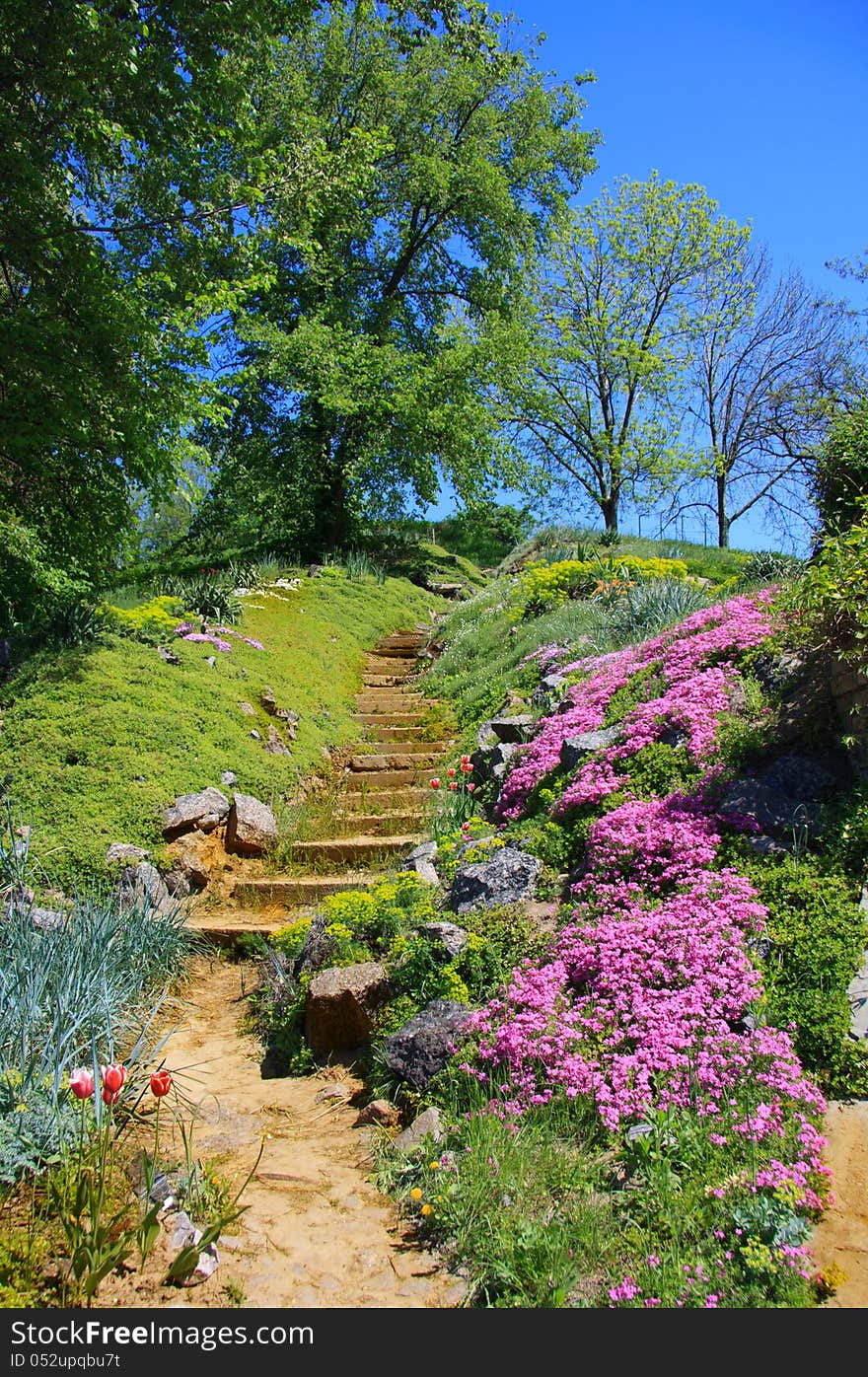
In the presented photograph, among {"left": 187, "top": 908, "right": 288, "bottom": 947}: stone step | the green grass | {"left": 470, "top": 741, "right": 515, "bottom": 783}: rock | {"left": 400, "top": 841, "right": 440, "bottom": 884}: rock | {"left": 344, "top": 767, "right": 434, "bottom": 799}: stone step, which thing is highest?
the green grass

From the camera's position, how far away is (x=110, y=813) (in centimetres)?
649

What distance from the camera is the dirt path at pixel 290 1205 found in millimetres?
2627

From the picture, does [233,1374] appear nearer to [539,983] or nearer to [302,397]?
[539,983]

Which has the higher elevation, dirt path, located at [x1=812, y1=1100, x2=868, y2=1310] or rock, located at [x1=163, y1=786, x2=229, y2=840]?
rock, located at [x1=163, y1=786, x2=229, y2=840]

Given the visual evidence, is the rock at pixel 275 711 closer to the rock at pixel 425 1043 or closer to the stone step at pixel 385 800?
the stone step at pixel 385 800

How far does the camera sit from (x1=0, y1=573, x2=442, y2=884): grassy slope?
641 cm

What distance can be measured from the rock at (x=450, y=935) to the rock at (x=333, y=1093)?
0.88 metres

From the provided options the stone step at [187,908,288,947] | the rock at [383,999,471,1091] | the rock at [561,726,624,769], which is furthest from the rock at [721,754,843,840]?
the stone step at [187,908,288,947]

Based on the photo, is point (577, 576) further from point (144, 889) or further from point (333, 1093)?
point (333, 1093)

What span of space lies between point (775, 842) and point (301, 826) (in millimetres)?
4569

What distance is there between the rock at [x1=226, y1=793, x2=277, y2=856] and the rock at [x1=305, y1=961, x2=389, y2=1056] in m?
2.79

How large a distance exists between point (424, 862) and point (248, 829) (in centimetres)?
212

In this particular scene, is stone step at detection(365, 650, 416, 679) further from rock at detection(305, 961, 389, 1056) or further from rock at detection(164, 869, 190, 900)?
rock at detection(305, 961, 389, 1056)

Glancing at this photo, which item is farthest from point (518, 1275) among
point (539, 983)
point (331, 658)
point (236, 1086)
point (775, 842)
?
point (331, 658)
